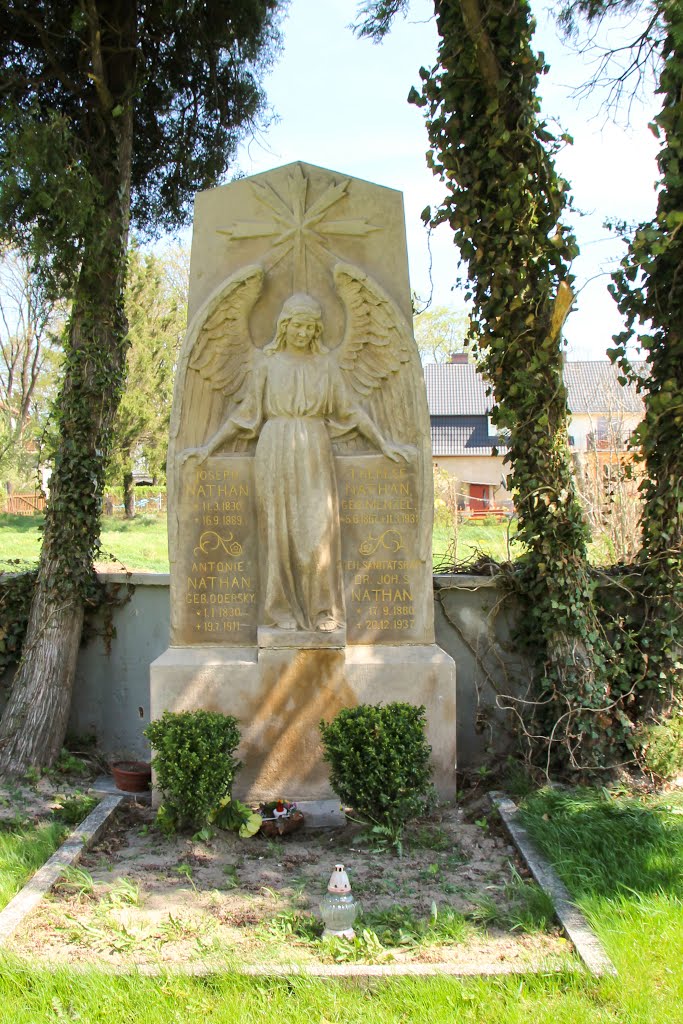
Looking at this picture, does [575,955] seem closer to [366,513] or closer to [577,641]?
[577,641]

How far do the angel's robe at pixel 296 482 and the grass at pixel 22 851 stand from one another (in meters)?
1.63

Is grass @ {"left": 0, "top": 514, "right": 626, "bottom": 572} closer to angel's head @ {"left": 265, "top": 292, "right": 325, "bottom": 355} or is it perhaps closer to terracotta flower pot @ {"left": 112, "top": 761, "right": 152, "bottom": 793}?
terracotta flower pot @ {"left": 112, "top": 761, "right": 152, "bottom": 793}

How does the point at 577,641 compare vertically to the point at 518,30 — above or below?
below

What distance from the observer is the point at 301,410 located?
5.19 meters

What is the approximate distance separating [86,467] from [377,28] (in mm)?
3642

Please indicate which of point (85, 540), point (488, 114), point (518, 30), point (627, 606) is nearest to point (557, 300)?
point (488, 114)

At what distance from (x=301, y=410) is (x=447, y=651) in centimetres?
200

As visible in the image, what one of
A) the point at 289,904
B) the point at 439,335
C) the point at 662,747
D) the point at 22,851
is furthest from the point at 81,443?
the point at 439,335

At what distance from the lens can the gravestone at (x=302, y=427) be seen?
5188 millimetres

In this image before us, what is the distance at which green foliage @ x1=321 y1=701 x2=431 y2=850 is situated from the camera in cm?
442

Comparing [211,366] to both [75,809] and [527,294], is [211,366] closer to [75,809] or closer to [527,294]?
[527,294]

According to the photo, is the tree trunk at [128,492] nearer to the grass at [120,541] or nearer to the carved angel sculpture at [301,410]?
the grass at [120,541]

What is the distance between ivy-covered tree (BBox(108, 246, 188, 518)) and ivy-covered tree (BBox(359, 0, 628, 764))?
14.5m

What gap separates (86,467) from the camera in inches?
244
